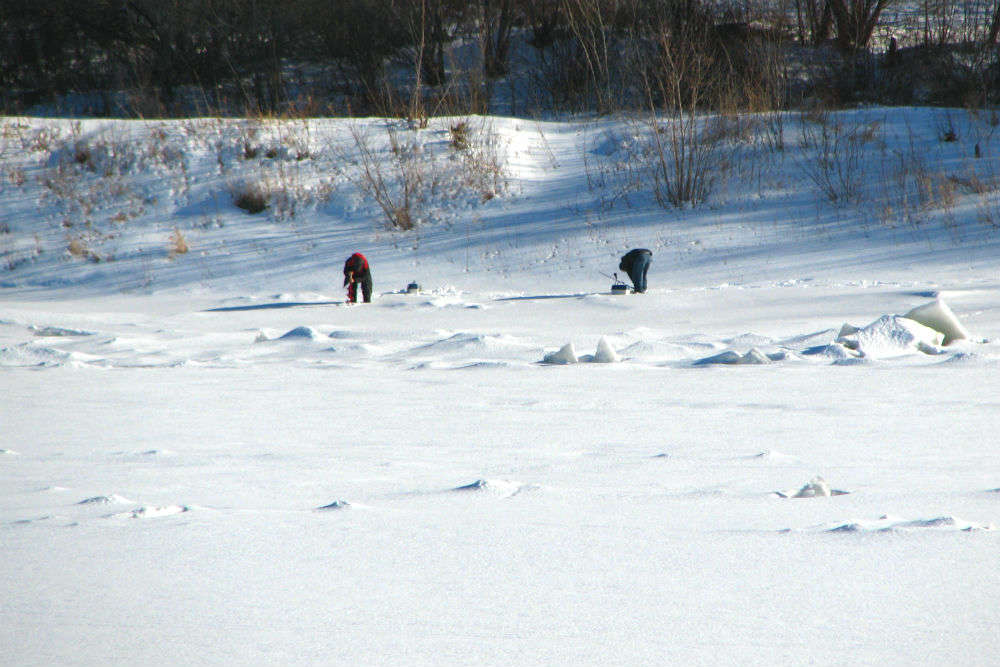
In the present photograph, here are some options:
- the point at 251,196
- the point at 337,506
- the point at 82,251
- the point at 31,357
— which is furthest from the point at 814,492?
the point at 82,251

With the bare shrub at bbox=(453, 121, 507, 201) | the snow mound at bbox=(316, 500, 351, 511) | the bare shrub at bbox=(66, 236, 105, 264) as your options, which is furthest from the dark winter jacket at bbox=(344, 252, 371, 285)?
the snow mound at bbox=(316, 500, 351, 511)

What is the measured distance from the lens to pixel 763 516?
2.37 meters

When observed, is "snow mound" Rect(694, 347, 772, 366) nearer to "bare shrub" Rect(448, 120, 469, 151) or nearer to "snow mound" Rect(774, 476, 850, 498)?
"snow mound" Rect(774, 476, 850, 498)

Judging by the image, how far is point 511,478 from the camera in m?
2.94

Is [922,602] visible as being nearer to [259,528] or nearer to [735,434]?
[259,528]

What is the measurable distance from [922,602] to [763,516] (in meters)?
0.70

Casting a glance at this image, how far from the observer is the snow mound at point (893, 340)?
593 cm

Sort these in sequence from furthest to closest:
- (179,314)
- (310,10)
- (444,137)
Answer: (310,10), (444,137), (179,314)

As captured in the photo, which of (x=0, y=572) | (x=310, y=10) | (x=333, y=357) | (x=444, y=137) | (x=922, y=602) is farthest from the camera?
(x=310, y=10)

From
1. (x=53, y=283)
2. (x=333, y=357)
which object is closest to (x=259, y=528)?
(x=333, y=357)

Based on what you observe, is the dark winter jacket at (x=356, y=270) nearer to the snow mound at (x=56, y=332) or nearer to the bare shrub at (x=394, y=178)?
the snow mound at (x=56, y=332)

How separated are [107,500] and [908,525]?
2231 millimetres

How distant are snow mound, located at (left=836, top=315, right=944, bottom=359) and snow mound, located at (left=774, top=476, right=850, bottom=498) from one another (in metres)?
3.54

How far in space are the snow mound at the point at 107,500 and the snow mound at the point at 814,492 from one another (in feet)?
6.45
